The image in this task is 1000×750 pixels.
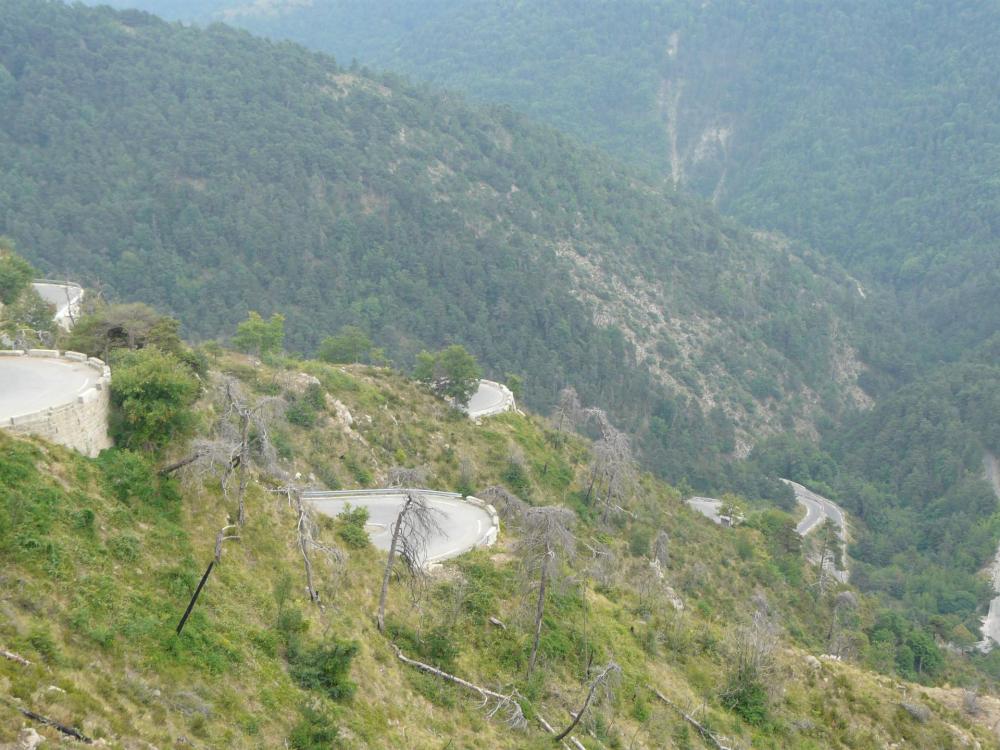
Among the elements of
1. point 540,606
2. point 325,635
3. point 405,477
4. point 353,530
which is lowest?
point 353,530

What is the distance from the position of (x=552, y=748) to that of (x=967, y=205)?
20651 centimetres

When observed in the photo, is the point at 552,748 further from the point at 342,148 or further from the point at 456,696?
the point at 342,148

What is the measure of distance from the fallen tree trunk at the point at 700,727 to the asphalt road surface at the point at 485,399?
2528 cm

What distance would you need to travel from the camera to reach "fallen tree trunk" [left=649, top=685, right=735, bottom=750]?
25.0 metres

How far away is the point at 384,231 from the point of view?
123m

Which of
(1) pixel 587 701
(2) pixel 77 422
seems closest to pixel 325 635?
(1) pixel 587 701

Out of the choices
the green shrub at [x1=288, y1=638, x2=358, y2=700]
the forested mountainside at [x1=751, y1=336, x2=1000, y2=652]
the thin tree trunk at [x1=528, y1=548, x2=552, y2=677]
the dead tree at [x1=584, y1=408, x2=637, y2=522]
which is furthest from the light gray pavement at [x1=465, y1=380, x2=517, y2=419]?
the forested mountainside at [x1=751, y1=336, x2=1000, y2=652]

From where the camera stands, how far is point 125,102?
123 meters

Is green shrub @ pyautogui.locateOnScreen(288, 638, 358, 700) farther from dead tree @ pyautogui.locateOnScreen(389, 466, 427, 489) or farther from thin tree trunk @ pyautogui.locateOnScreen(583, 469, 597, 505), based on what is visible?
thin tree trunk @ pyautogui.locateOnScreen(583, 469, 597, 505)

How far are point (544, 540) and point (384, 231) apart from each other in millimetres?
104669

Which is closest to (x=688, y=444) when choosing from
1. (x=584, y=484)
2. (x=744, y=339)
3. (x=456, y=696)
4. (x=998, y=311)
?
(x=744, y=339)

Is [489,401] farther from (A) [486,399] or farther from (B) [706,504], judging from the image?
(B) [706,504]

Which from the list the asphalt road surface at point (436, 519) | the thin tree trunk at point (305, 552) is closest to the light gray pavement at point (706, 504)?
the asphalt road surface at point (436, 519)

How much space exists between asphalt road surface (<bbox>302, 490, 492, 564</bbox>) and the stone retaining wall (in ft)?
26.8
